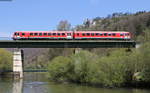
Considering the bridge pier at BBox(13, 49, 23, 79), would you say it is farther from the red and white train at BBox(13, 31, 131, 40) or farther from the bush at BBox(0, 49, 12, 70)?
the bush at BBox(0, 49, 12, 70)

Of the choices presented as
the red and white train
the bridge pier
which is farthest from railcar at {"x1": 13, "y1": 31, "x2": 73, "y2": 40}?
the bridge pier

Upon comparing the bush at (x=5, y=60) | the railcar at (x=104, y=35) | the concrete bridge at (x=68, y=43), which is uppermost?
the railcar at (x=104, y=35)

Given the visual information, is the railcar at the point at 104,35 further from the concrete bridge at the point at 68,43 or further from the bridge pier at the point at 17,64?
the bridge pier at the point at 17,64

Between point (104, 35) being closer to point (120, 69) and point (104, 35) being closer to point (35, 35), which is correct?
point (35, 35)

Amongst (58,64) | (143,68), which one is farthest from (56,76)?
(143,68)

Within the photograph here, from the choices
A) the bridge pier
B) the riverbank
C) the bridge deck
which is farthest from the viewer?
the bridge pier

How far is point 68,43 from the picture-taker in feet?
268

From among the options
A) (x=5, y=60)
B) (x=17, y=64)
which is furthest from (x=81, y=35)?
(x=5, y=60)

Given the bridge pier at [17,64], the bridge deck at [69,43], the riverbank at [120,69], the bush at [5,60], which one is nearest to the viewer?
the riverbank at [120,69]

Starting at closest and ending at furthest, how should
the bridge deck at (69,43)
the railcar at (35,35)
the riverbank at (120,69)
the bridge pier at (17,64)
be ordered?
the riverbank at (120,69), the railcar at (35,35), the bridge deck at (69,43), the bridge pier at (17,64)

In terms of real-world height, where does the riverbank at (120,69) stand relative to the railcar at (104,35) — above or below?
below

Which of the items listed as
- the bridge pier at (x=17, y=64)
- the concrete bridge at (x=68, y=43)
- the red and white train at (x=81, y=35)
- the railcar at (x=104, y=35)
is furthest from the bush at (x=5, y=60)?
the railcar at (x=104, y=35)

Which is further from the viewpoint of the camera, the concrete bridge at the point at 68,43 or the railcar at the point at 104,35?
the concrete bridge at the point at 68,43

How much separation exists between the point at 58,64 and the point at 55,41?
Answer: 11028 mm
